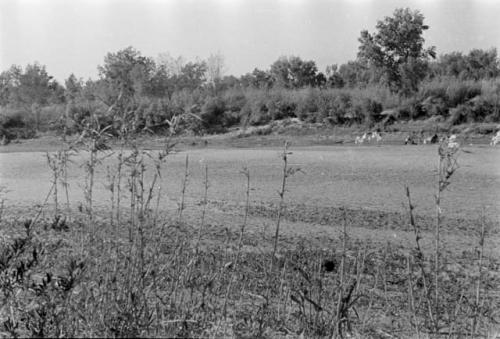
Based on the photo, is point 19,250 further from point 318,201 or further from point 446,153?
point 318,201

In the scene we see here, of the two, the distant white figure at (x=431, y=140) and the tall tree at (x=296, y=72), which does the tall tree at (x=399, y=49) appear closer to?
the distant white figure at (x=431, y=140)

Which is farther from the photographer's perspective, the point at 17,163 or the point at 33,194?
the point at 17,163

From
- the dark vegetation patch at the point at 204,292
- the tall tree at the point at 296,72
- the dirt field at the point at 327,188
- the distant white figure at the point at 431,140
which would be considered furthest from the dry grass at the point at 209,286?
the tall tree at the point at 296,72

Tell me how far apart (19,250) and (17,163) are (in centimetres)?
1731

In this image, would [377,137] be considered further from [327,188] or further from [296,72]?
[296,72]

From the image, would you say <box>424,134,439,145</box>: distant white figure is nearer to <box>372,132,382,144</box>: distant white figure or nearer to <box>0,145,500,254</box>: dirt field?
<box>372,132,382,144</box>: distant white figure

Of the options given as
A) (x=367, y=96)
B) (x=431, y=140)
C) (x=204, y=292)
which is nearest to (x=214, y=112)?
(x=367, y=96)

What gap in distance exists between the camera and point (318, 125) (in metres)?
31.8

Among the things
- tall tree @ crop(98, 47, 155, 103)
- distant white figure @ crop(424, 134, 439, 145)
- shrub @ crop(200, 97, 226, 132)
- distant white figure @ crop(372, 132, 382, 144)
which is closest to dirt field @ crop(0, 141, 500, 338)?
distant white figure @ crop(424, 134, 439, 145)

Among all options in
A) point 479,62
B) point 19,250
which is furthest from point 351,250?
point 479,62

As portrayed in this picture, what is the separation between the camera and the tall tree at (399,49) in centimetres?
3534

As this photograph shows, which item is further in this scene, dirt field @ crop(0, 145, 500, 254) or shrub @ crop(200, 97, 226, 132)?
shrub @ crop(200, 97, 226, 132)

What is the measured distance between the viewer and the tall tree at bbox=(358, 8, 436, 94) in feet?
116

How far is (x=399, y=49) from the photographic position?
118ft
